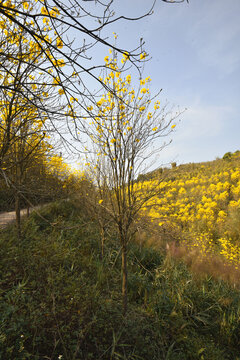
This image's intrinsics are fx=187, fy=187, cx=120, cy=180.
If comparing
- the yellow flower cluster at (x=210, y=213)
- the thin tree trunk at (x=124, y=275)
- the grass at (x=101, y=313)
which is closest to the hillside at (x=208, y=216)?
the yellow flower cluster at (x=210, y=213)

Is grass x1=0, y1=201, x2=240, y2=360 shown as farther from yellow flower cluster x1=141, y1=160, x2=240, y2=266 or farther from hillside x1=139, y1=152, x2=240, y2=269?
yellow flower cluster x1=141, y1=160, x2=240, y2=266

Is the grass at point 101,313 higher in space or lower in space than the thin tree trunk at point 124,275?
lower

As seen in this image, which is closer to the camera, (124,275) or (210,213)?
(124,275)

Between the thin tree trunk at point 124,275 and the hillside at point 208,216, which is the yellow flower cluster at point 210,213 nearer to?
the hillside at point 208,216

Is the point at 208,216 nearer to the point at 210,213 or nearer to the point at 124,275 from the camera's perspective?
the point at 210,213

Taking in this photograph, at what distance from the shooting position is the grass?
2234mm

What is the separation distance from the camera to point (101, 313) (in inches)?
107

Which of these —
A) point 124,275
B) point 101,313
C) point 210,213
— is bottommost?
point 101,313

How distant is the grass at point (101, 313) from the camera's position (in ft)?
7.33

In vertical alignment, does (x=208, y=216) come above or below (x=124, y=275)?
below

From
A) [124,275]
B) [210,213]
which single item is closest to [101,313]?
[124,275]

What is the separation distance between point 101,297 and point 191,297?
1.54 metres

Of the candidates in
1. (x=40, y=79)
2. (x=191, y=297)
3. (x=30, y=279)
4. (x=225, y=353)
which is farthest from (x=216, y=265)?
(x=40, y=79)

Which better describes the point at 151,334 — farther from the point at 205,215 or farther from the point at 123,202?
the point at 205,215
